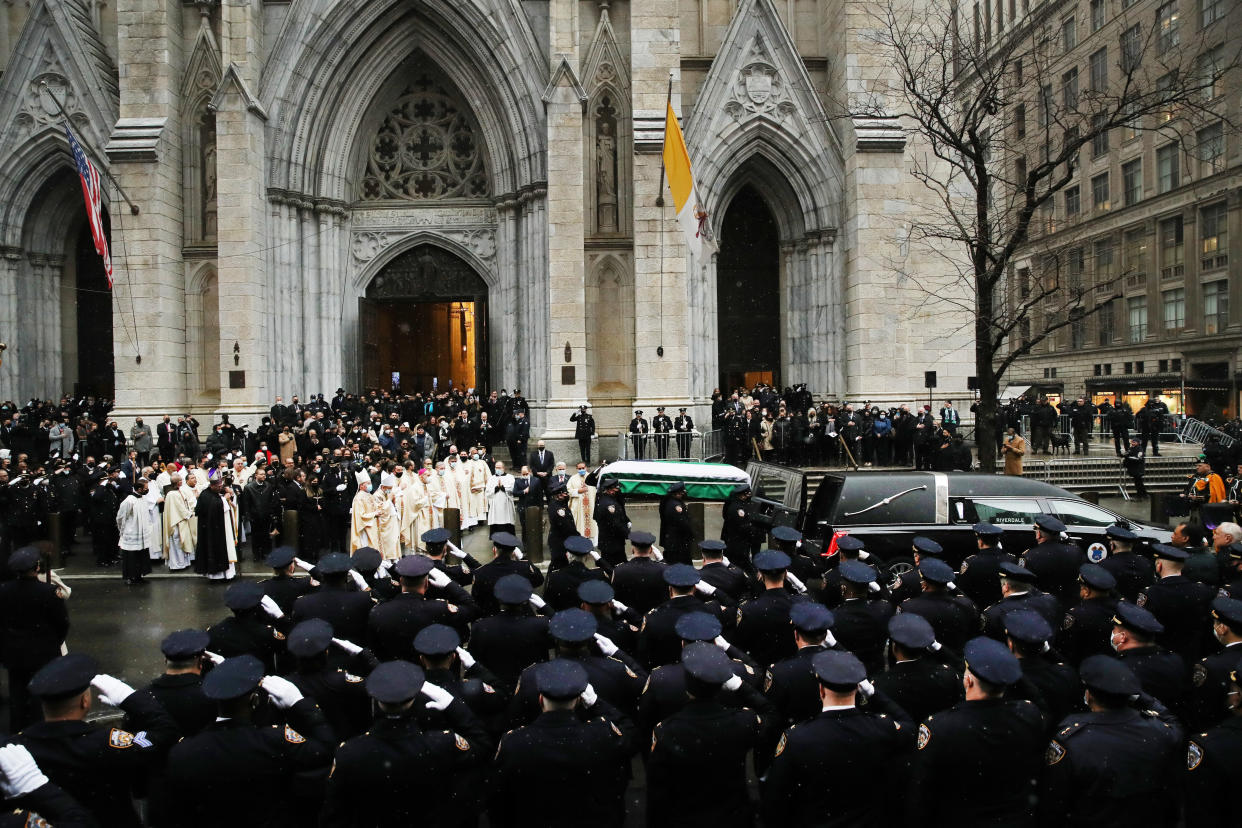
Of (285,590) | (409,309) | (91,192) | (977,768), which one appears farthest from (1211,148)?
(285,590)

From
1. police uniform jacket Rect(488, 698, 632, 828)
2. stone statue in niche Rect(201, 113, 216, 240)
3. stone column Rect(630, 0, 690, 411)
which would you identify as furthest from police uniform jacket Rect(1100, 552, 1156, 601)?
stone statue in niche Rect(201, 113, 216, 240)

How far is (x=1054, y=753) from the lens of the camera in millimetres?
3598

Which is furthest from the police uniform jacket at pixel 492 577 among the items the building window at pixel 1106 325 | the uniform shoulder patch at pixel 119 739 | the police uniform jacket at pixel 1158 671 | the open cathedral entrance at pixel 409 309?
the building window at pixel 1106 325

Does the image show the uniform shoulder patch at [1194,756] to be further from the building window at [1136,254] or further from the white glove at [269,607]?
the building window at [1136,254]

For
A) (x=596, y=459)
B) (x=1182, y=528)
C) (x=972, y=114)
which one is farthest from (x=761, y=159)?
(x=1182, y=528)

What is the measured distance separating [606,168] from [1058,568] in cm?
1893

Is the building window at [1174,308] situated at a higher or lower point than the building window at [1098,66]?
lower

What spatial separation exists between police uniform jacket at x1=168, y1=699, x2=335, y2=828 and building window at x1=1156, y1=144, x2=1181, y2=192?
48.5 m

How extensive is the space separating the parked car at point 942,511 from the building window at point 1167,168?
129 ft

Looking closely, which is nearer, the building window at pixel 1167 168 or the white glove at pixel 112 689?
the white glove at pixel 112 689

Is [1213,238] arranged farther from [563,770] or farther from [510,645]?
[563,770]

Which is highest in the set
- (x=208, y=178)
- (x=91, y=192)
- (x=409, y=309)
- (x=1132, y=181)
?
(x=1132, y=181)

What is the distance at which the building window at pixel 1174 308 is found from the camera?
1576 inches

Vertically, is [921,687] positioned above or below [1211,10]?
below
